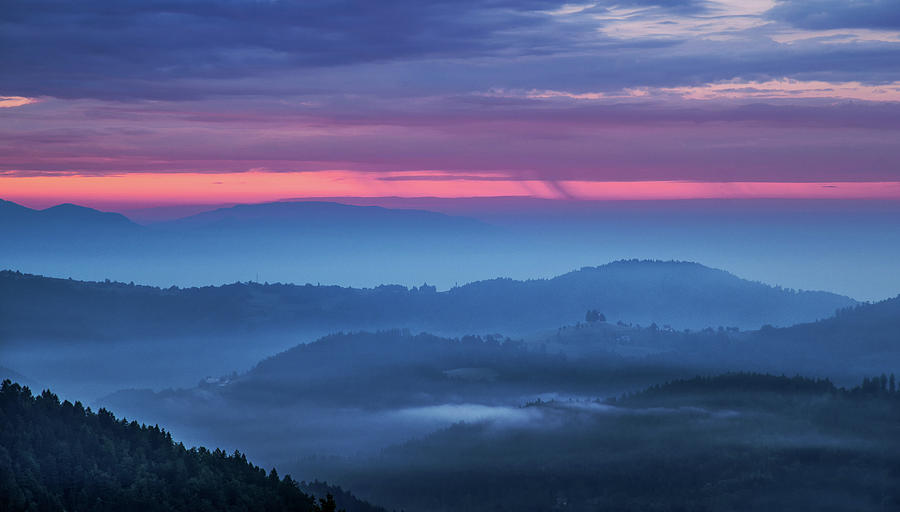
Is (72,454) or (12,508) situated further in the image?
(72,454)

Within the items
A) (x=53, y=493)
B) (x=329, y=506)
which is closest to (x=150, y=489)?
(x=53, y=493)

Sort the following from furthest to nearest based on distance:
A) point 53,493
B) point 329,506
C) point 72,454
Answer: point 72,454 → point 53,493 → point 329,506

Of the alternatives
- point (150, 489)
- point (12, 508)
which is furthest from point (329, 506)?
point (150, 489)

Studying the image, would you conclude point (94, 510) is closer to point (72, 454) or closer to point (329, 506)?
point (72, 454)

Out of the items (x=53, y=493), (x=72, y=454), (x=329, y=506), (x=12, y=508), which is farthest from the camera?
(x=72, y=454)

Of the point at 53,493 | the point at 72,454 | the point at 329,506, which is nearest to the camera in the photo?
the point at 329,506

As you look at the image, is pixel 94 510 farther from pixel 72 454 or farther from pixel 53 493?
pixel 72 454

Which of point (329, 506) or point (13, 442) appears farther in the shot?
point (13, 442)

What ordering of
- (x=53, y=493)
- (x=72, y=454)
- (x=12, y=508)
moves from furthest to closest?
(x=72, y=454) < (x=53, y=493) < (x=12, y=508)

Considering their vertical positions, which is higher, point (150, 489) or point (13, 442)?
point (13, 442)
